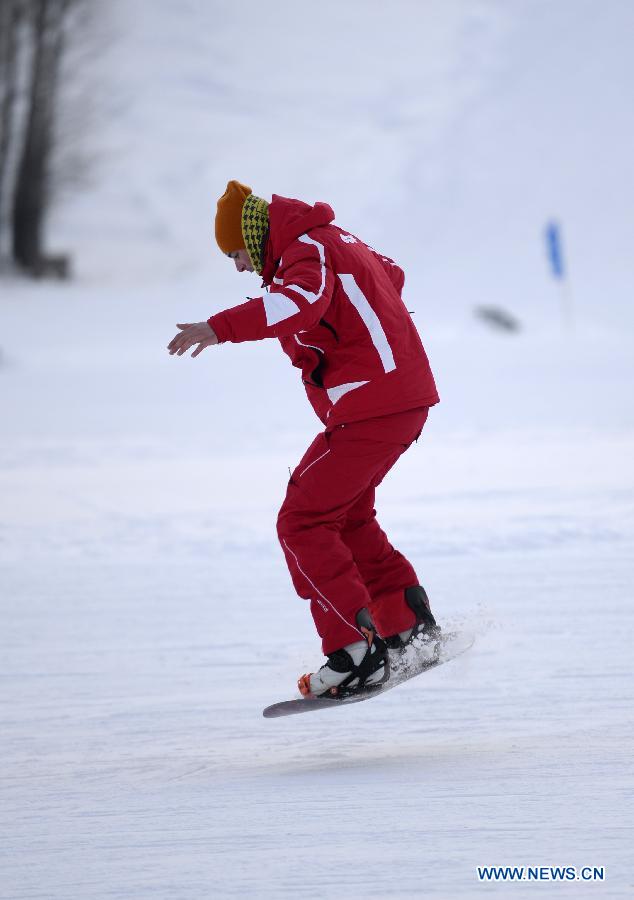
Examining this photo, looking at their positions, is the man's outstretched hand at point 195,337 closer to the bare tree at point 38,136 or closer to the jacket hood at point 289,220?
the jacket hood at point 289,220

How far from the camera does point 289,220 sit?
296 centimetres

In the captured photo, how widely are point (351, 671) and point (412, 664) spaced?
0.20m

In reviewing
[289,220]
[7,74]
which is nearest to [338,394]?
[289,220]

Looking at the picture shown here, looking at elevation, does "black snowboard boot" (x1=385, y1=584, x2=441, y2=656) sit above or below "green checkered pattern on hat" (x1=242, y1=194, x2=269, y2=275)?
below

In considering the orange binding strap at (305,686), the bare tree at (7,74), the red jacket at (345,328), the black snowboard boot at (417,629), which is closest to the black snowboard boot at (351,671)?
the orange binding strap at (305,686)

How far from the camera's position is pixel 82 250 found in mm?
25609

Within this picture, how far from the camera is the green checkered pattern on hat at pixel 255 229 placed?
3059mm

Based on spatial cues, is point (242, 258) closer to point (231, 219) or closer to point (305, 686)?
point (231, 219)

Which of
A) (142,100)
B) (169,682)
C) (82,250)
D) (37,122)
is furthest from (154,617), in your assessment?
(142,100)

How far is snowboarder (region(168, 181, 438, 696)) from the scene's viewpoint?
2969 millimetres

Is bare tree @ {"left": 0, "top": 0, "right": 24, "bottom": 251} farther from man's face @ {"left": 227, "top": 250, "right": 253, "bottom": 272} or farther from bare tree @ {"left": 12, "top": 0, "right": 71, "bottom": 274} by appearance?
man's face @ {"left": 227, "top": 250, "right": 253, "bottom": 272}

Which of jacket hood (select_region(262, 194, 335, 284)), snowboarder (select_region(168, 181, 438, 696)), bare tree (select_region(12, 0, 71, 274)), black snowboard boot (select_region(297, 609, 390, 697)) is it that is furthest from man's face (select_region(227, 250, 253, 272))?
bare tree (select_region(12, 0, 71, 274))

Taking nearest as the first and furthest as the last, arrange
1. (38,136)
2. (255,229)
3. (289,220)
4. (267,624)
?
(289,220) → (255,229) → (267,624) → (38,136)

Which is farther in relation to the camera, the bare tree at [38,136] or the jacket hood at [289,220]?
the bare tree at [38,136]
